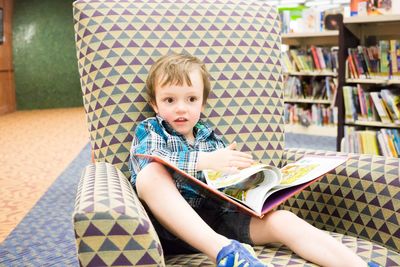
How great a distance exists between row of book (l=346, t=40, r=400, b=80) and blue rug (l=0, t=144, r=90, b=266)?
2.27m

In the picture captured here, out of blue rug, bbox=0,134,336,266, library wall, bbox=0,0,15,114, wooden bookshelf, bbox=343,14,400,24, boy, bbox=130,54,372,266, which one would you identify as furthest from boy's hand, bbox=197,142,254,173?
library wall, bbox=0,0,15,114

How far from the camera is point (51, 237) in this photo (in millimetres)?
2160

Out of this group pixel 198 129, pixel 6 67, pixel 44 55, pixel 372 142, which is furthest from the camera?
pixel 44 55

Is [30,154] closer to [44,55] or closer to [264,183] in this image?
[264,183]

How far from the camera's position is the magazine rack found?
3.74 ft

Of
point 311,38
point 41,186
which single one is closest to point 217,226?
point 41,186

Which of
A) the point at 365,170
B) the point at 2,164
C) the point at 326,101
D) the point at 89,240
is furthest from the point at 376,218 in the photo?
the point at 326,101

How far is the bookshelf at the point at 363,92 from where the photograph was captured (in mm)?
3420

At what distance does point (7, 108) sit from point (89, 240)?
7.75 m

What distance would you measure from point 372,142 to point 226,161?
2721 mm

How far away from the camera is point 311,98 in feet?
16.5

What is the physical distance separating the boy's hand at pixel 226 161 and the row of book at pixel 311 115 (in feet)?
13.2

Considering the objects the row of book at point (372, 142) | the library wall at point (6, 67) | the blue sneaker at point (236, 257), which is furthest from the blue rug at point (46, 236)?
the library wall at point (6, 67)

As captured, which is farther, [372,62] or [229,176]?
[372,62]
